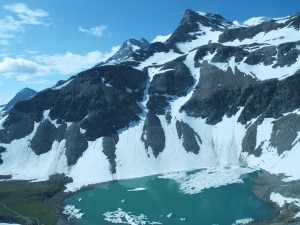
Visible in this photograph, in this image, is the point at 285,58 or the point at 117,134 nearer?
the point at 117,134

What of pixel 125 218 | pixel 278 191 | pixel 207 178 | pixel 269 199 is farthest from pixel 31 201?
pixel 278 191

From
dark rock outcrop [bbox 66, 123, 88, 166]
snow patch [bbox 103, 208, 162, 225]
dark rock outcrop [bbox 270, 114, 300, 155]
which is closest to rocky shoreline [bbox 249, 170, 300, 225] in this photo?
dark rock outcrop [bbox 270, 114, 300, 155]

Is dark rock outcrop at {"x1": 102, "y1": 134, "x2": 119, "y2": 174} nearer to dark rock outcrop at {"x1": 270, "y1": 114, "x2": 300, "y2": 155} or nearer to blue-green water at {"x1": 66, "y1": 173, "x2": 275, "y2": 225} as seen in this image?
blue-green water at {"x1": 66, "y1": 173, "x2": 275, "y2": 225}

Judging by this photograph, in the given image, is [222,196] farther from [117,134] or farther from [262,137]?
[117,134]

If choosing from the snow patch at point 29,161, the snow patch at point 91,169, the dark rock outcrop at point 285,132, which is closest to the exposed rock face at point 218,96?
the dark rock outcrop at point 285,132

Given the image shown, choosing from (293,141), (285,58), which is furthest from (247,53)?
(293,141)

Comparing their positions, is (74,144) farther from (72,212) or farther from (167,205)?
(167,205)
